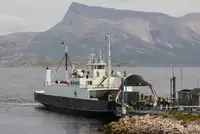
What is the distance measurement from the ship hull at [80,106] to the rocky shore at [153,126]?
28.7 ft

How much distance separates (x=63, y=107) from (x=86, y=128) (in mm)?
16680

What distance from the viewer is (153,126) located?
54.0 metres

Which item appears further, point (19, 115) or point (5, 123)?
point (19, 115)

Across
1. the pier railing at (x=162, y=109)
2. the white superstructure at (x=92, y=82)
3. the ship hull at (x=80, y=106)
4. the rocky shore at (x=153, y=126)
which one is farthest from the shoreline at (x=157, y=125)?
the white superstructure at (x=92, y=82)

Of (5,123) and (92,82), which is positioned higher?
(92,82)

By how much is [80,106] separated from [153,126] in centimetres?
2433

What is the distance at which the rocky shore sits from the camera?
166ft

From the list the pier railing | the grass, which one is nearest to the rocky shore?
the grass

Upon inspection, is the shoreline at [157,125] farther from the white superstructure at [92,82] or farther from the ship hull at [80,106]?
the white superstructure at [92,82]

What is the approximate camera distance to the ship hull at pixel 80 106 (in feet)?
234

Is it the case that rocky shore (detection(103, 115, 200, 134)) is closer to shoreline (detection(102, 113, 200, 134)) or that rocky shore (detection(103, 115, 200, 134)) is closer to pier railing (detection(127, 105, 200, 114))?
shoreline (detection(102, 113, 200, 134))

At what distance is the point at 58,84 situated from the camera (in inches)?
3312

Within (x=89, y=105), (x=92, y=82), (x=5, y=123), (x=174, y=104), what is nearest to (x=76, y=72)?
(x=92, y=82)

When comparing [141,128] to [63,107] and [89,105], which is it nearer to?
[89,105]
